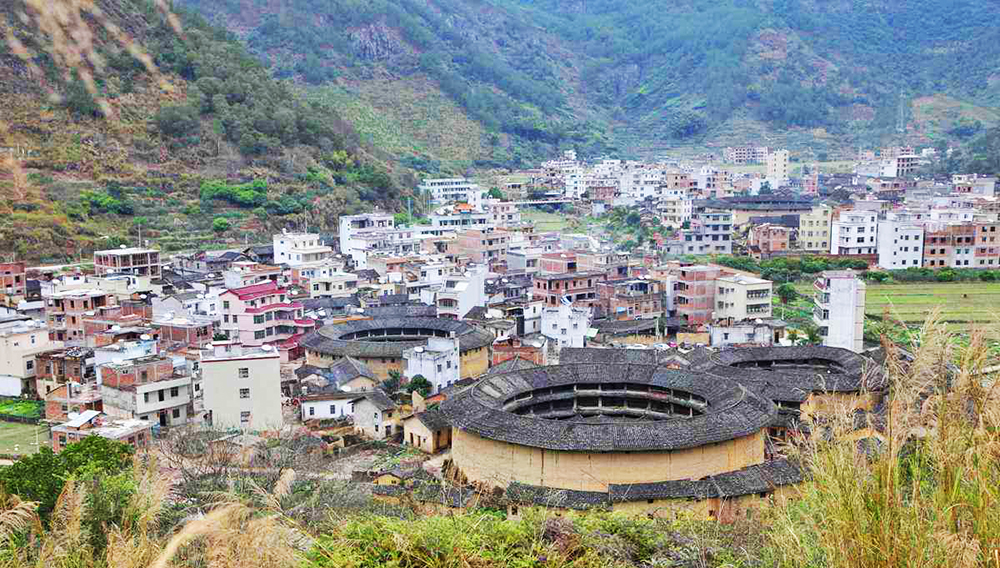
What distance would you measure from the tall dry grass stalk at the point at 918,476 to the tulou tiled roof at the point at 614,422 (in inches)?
459

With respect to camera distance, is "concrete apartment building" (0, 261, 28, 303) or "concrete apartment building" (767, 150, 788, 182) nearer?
"concrete apartment building" (0, 261, 28, 303)

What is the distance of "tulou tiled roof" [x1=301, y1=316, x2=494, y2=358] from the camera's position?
24703mm

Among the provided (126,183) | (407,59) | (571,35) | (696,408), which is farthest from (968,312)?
(571,35)

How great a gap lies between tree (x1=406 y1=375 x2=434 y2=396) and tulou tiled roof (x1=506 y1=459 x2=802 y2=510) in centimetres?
728

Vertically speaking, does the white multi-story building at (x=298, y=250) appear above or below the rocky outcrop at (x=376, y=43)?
below

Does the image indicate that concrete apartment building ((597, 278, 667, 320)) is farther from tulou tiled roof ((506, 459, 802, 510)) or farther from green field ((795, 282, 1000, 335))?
tulou tiled roof ((506, 459, 802, 510))

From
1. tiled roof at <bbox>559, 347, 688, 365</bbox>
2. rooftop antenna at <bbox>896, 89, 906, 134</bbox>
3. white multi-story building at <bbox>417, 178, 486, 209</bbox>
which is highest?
rooftop antenna at <bbox>896, 89, 906, 134</bbox>

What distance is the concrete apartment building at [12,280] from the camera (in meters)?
31.9

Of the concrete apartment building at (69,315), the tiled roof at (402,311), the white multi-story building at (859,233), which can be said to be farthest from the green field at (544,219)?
the concrete apartment building at (69,315)

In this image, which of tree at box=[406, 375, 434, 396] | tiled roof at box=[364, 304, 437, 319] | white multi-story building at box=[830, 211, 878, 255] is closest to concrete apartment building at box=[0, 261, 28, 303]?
tiled roof at box=[364, 304, 437, 319]

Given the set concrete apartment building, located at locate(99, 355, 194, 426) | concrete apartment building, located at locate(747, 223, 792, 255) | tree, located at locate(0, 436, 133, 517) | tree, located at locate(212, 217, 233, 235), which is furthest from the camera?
concrete apartment building, located at locate(747, 223, 792, 255)

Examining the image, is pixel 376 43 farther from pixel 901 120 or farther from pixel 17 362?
pixel 17 362

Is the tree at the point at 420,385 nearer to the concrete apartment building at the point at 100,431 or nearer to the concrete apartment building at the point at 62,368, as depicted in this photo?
the concrete apartment building at the point at 100,431

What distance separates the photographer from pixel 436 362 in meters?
23.3
